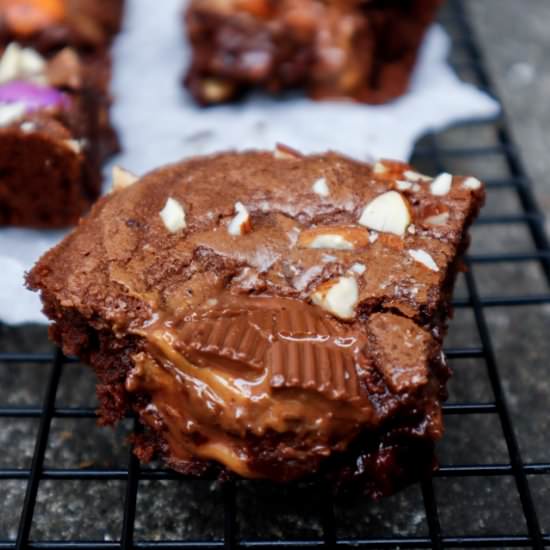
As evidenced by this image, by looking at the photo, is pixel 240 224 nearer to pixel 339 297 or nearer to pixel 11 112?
pixel 339 297

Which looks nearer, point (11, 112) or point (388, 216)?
point (388, 216)

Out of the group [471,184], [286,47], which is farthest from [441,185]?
[286,47]

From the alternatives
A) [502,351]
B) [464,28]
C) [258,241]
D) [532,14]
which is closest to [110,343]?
[258,241]

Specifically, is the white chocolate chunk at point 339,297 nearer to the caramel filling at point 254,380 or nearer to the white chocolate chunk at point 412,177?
the caramel filling at point 254,380

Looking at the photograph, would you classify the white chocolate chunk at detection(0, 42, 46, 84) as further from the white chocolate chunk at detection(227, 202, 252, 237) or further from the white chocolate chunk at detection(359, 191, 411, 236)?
the white chocolate chunk at detection(359, 191, 411, 236)

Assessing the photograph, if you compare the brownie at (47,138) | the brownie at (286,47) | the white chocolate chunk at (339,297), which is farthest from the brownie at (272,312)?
the brownie at (286,47)

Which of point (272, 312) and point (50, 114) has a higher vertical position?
point (272, 312)
